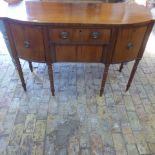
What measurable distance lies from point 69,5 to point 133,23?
60 centimetres

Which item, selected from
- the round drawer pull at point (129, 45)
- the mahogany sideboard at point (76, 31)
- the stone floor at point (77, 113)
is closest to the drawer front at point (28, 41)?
the mahogany sideboard at point (76, 31)

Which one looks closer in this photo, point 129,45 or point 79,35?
point 79,35

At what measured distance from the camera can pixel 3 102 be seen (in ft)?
5.56

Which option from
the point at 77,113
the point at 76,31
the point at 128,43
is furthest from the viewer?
the point at 77,113

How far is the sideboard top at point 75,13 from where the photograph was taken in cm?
118

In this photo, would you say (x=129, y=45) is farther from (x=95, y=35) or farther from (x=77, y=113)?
(x=77, y=113)

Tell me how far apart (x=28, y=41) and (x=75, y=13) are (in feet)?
1.40

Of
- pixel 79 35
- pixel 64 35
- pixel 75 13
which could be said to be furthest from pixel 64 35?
pixel 75 13

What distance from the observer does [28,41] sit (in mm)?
1280

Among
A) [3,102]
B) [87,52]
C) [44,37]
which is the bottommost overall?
[3,102]

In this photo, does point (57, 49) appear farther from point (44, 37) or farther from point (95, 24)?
point (95, 24)

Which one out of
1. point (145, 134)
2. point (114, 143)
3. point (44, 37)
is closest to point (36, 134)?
point (114, 143)

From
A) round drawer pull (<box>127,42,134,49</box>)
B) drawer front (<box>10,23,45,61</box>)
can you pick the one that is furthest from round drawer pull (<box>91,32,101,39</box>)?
drawer front (<box>10,23,45,61</box>)

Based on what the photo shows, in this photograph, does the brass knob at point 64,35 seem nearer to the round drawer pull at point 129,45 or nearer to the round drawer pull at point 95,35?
the round drawer pull at point 95,35
